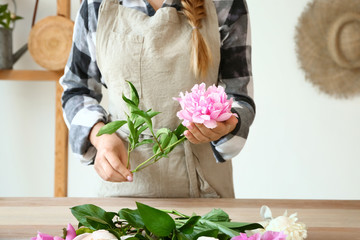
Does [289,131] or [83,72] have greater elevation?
[83,72]

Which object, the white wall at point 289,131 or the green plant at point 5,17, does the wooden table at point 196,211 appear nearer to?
the green plant at point 5,17

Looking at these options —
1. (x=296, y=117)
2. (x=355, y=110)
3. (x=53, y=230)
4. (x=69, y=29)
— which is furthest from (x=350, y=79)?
(x=53, y=230)

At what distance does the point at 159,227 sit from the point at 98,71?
0.78 meters

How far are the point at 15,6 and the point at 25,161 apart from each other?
816 millimetres

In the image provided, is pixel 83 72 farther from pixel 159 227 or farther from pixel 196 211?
pixel 159 227

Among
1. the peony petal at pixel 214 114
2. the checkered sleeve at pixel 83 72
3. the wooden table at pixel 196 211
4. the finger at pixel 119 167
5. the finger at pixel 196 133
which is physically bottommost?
the wooden table at pixel 196 211

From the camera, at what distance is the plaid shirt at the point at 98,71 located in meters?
1.12

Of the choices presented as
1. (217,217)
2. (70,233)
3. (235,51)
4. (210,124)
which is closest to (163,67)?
(235,51)

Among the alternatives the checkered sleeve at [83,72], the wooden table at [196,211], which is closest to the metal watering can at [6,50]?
the checkered sleeve at [83,72]

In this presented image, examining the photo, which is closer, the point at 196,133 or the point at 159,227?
the point at 159,227

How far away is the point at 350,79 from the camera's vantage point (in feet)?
9.71

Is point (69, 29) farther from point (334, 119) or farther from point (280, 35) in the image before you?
point (334, 119)

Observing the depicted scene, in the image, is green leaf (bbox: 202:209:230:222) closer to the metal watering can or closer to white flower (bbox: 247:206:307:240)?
white flower (bbox: 247:206:307:240)

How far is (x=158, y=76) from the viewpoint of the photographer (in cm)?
117
